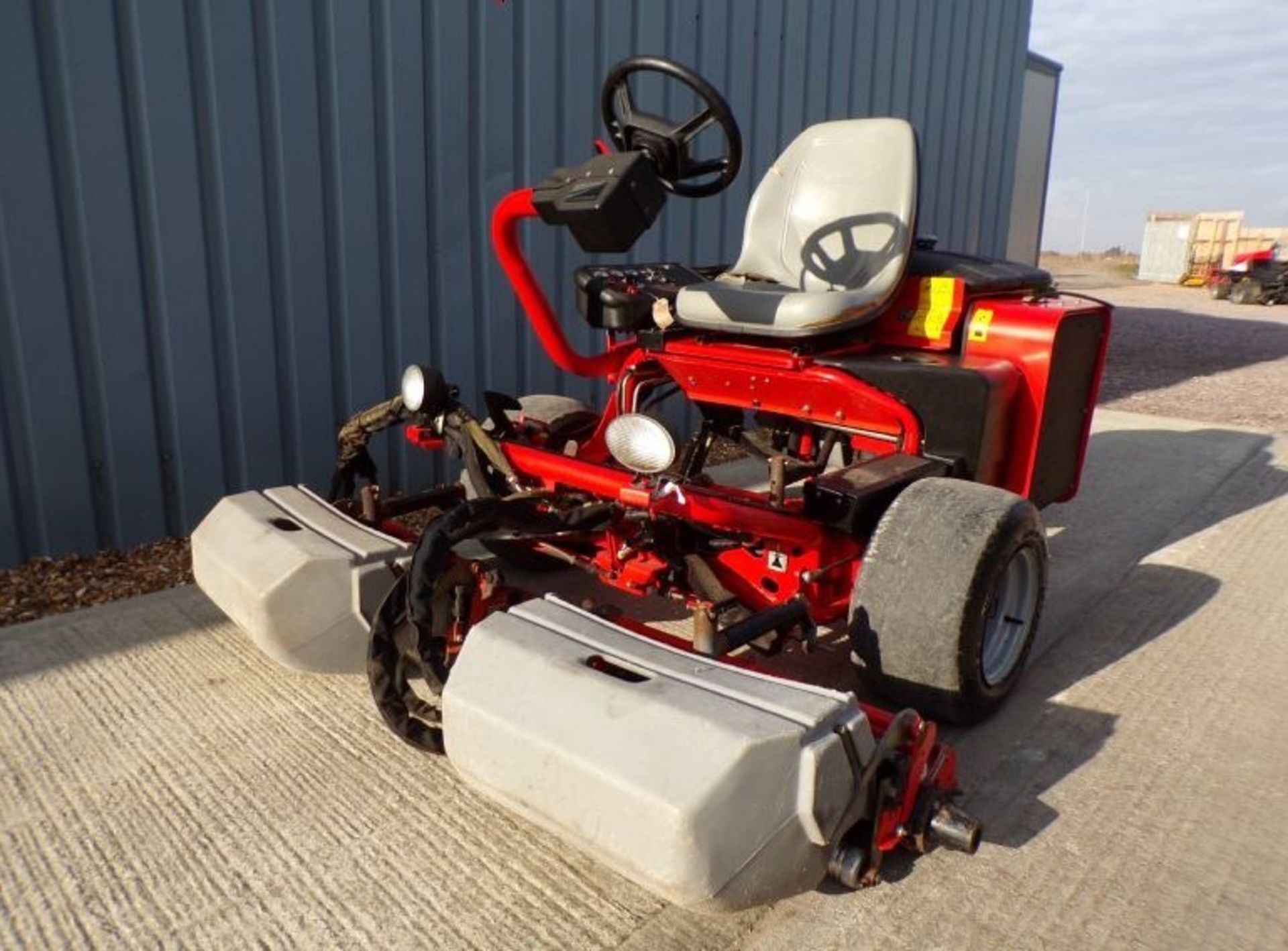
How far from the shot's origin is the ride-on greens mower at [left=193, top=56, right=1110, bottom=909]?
5.13 ft

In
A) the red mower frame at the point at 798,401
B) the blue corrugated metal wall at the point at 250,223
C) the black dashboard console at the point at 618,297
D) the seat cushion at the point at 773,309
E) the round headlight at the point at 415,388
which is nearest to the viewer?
the red mower frame at the point at 798,401

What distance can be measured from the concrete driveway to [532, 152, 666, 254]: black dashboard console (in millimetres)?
1238

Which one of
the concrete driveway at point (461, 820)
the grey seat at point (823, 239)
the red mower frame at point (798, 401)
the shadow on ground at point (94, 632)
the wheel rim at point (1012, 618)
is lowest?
the concrete driveway at point (461, 820)

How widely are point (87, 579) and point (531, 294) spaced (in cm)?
177

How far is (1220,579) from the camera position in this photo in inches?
136

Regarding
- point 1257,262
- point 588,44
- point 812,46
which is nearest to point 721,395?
point 588,44

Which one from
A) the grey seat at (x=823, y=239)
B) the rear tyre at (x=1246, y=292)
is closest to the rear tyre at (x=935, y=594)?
the grey seat at (x=823, y=239)

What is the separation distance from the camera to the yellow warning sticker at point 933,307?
9.52ft

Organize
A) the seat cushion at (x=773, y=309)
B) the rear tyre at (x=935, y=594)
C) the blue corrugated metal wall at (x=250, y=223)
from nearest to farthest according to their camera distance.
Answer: the rear tyre at (x=935, y=594), the seat cushion at (x=773, y=309), the blue corrugated metal wall at (x=250, y=223)

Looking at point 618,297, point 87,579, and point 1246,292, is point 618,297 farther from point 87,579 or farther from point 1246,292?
point 1246,292

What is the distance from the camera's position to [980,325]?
2855 millimetres

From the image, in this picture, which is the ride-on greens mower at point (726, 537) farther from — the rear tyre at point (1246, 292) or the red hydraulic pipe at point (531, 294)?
the rear tyre at point (1246, 292)

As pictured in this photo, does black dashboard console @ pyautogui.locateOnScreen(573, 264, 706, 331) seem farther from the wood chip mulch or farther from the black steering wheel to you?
the wood chip mulch

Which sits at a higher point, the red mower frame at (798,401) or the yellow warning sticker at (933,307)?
the yellow warning sticker at (933,307)
